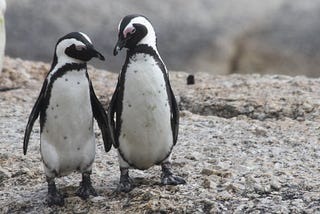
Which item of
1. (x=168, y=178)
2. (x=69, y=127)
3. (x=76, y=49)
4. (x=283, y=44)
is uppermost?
(x=283, y=44)

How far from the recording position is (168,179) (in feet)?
12.1

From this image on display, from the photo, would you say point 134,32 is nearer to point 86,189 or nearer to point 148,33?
point 148,33

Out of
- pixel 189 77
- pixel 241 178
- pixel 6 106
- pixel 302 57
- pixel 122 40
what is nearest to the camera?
pixel 122 40

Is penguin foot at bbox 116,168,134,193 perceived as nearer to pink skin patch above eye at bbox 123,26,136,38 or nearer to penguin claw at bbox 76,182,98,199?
penguin claw at bbox 76,182,98,199

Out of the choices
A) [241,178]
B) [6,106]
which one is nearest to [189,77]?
[6,106]

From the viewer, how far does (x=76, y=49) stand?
353cm

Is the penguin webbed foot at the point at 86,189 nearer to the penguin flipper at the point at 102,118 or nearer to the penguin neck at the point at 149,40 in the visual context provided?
the penguin flipper at the point at 102,118

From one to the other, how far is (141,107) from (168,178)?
1.02 feet

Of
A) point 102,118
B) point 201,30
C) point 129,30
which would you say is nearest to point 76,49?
point 129,30

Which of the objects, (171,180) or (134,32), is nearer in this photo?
(134,32)

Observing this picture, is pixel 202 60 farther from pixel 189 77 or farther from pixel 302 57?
pixel 189 77

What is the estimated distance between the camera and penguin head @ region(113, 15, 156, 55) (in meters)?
3.52

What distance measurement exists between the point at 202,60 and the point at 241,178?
3.51 metres

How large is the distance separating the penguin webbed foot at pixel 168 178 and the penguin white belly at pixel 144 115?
42 millimetres
